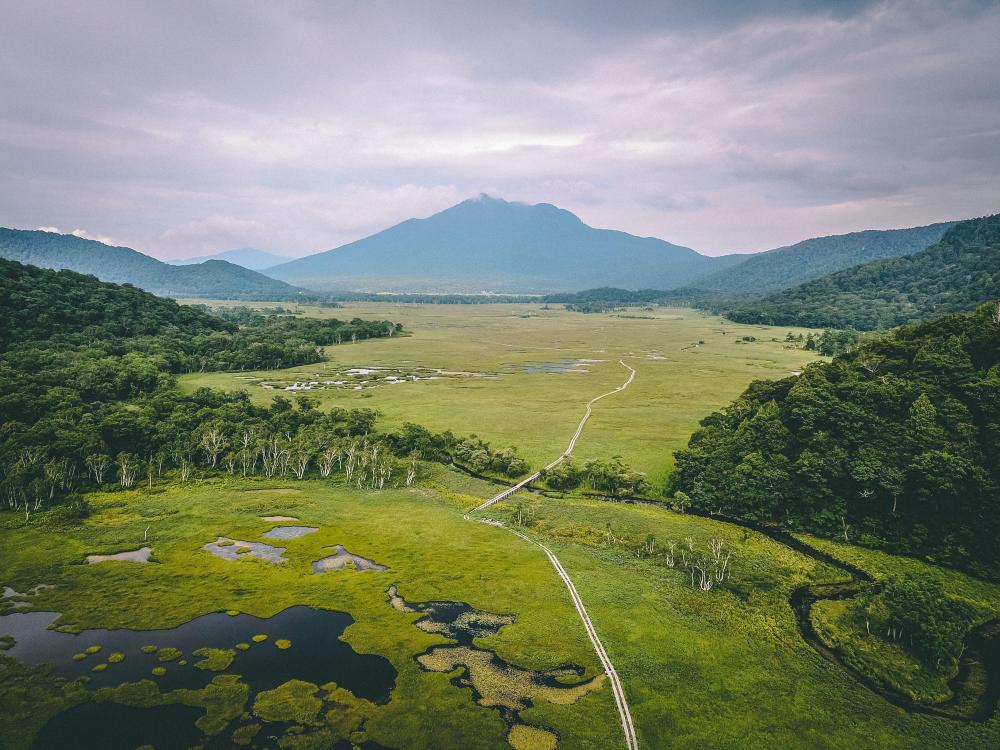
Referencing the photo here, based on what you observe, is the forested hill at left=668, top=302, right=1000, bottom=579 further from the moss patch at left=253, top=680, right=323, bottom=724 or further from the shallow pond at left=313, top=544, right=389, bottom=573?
the moss patch at left=253, top=680, right=323, bottom=724

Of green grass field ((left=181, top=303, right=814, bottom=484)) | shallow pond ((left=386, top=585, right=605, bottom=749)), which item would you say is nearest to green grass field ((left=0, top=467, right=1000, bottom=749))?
shallow pond ((left=386, top=585, right=605, bottom=749))

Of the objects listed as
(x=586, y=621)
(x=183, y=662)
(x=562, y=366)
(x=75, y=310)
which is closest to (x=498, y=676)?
(x=586, y=621)

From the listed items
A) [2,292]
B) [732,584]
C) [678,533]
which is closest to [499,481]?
[678,533]

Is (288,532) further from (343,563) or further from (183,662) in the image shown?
(183,662)

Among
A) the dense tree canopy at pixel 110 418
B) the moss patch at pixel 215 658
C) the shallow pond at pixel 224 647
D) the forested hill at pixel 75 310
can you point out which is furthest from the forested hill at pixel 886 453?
the forested hill at pixel 75 310

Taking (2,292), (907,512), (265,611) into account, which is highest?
(2,292)

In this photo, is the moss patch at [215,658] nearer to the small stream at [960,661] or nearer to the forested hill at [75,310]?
the small stream at [960,661]

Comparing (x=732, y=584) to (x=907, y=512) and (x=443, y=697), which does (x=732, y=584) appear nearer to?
(x=907, y=512)
